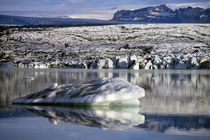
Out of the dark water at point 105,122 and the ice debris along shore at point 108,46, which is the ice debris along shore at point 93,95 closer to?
the dark water at point 105,122

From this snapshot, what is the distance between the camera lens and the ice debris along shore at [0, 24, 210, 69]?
36375mm

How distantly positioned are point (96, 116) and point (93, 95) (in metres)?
1.06

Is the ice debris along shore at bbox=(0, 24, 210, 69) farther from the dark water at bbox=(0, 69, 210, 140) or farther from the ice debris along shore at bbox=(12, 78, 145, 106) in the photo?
the dark water at bbox=(0, 69, 210, 140)

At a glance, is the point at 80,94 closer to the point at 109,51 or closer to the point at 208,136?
the point at 208,136

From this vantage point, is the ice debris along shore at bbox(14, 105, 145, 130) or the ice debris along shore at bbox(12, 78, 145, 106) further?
the ice debris along shore at bbox(12, 78, 145, 106)

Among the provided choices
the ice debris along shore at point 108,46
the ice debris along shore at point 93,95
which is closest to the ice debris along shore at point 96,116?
the ice debris along shore at point 93,95

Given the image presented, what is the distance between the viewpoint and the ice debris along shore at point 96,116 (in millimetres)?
5480

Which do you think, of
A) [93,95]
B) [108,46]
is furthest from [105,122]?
[108,46]

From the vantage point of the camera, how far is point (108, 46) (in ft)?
210

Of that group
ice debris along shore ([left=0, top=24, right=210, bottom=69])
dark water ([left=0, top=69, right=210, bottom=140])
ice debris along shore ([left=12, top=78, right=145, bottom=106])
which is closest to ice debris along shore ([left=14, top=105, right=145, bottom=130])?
dark water ([left=0, top=69, right=210, bottom=140])

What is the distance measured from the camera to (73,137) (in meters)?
4.63

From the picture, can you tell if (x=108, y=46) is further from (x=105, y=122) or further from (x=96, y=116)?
(x=105, y=122)

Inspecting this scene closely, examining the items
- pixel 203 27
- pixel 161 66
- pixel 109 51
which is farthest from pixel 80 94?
pixel 203 27

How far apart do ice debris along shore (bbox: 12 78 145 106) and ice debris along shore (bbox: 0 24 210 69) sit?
27.5 metres
